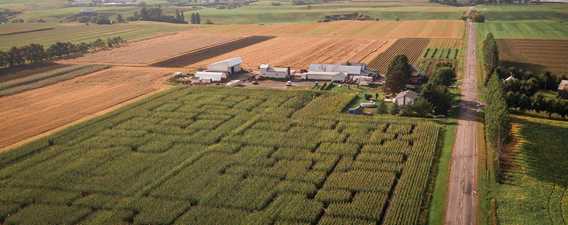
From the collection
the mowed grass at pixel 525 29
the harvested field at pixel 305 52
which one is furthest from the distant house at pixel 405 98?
the mowed grass at pixel 525 29

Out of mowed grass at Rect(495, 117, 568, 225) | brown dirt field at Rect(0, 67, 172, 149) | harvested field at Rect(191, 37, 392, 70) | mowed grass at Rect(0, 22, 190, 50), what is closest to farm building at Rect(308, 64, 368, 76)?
harvested field at Rect(191, 37, 392, 70)

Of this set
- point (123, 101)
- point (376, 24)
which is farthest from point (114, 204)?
point (376, 24)

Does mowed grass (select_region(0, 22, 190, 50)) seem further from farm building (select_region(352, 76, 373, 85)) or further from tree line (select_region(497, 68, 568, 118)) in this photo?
tree line (select_region(497, 68, 568, 118))

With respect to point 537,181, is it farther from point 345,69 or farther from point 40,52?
point 40,52

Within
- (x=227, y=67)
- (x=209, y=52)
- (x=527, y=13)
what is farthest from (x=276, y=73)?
(x=527, y=13)

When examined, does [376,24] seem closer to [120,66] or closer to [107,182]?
[120,66]

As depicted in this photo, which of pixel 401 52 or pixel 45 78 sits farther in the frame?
pixel 401 52
